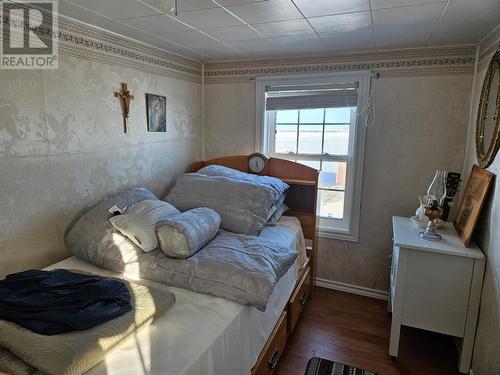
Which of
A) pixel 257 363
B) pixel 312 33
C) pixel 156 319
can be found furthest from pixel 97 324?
pixel 312 33

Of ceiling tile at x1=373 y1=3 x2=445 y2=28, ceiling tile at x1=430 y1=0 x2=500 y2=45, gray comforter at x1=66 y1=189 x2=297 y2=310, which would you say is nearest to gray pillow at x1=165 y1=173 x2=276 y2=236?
gray comforter at x1=66 y1=189 x2=297 y2=310

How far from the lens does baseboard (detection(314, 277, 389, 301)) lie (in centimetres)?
283

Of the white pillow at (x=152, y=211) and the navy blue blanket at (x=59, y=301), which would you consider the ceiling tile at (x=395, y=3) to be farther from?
the navy blue blanket at (x=59, y=301)

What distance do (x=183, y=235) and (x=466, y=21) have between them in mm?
1982

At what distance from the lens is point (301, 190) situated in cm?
281

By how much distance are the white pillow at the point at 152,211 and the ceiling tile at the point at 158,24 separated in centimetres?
109

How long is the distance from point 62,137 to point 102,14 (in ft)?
2.41

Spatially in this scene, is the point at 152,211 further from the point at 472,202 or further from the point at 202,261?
the point at 472,202

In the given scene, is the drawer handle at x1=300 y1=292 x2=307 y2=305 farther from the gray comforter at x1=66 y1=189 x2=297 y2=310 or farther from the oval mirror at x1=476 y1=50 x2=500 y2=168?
the oval mirror at x1=476 y1=50 x2=500 y2=168

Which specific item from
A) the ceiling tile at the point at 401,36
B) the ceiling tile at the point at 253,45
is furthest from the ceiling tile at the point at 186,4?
the ceiling tile at the point at 401,36

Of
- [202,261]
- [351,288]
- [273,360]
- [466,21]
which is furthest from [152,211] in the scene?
[466,21]

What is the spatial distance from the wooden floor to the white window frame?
0.65 meters

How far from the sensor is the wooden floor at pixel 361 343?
2031 millimetres

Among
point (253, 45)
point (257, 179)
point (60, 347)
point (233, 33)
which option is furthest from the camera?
point (257, 179)
